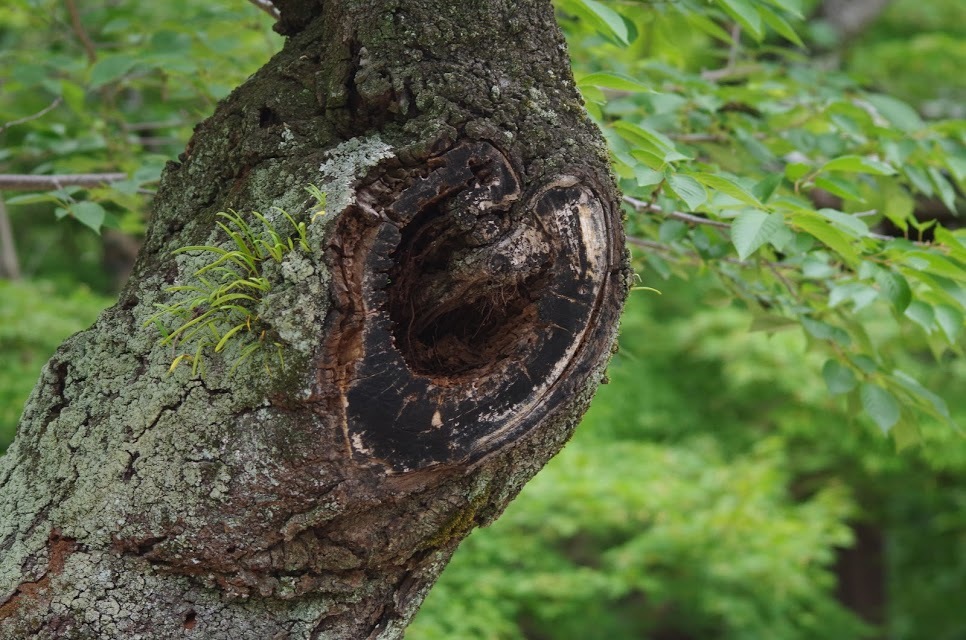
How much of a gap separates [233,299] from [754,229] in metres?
0.97

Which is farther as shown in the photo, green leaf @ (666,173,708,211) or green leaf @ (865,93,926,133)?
green leaf @ (865,93,926,133)

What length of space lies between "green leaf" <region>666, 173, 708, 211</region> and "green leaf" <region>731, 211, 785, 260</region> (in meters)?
0.09

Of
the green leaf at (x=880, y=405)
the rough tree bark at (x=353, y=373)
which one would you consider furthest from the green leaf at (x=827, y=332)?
the rough tree bark at (x=353, y=373)

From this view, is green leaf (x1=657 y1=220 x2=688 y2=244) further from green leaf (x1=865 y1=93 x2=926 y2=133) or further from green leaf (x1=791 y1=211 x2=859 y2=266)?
green leaf (x1=865 y1=93 x2=926 y2=133)

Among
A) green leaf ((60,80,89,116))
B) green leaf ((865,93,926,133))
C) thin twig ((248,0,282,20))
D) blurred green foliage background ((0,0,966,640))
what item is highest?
thin twig ((248,0,282,20))

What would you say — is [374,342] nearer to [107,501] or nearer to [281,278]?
[281,278]

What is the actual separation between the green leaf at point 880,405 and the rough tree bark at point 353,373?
3.33 feet

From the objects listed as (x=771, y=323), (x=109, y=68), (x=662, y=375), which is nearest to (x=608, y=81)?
(x=771, y=323)

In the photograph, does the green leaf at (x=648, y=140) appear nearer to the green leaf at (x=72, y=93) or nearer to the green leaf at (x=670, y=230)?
the green leaf at (x=670, y=230)

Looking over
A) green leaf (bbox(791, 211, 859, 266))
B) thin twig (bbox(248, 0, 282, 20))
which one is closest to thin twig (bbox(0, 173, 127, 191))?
thin twig (bbox(248, 0, 282, 20))

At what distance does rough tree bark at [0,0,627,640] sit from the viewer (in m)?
1.28

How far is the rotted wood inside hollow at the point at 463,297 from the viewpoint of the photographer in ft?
4.19

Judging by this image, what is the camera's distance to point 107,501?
53.2 inches

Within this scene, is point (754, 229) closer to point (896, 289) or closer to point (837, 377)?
point (896, 289)
